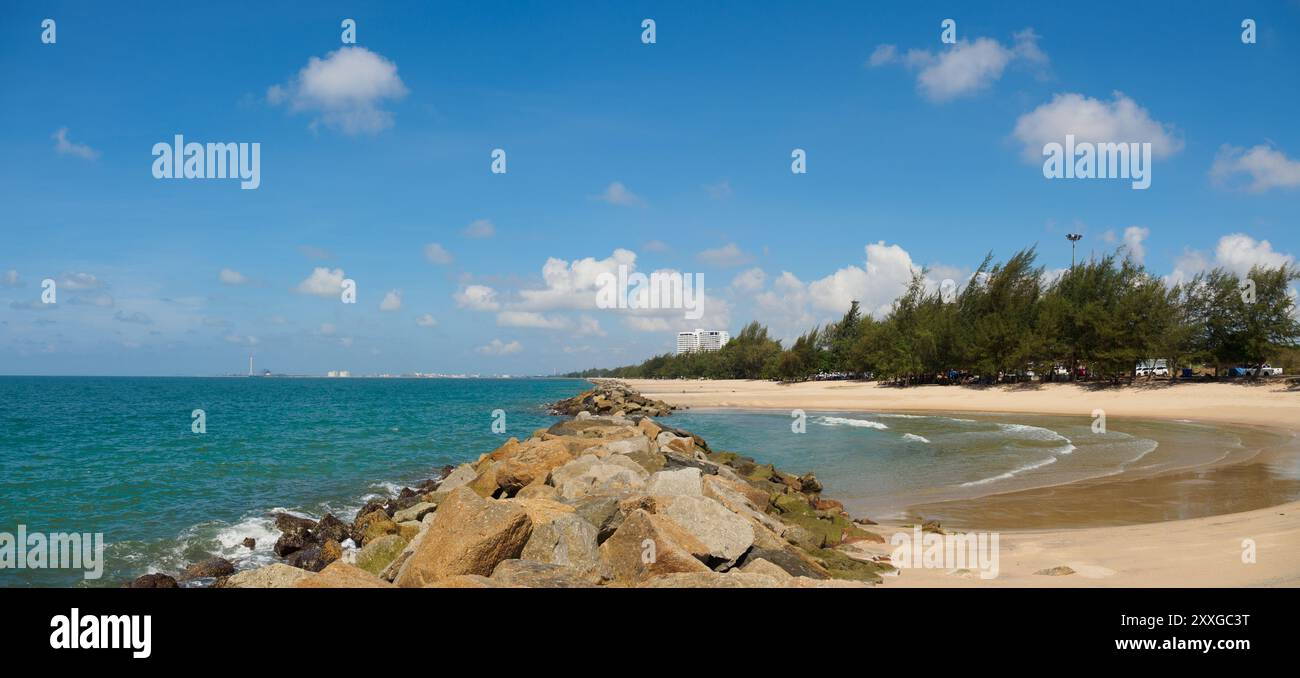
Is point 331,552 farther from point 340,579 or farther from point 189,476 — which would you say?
point 189,476

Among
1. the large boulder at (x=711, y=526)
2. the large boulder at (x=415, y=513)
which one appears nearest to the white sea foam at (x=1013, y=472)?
the large boulder at (x=711, y=526)

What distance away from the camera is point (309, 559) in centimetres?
1270

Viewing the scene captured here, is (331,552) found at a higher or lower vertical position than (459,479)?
lower

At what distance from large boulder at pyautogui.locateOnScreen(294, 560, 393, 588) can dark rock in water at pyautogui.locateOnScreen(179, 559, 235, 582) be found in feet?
22.6

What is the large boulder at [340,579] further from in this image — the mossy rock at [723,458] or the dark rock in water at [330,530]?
the mossy rock at [723,458]

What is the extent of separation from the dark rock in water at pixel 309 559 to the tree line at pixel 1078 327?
62052 mm

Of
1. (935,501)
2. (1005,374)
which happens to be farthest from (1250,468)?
(1005,374)

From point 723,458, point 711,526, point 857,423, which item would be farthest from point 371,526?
point 857,423

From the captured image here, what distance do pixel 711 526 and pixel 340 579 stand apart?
444 centimetres

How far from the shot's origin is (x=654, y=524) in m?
8.02

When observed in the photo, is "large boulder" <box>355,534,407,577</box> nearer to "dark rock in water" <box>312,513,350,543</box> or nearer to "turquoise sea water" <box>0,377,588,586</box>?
"dark rock in water" <box>312,513,350,543</box>
